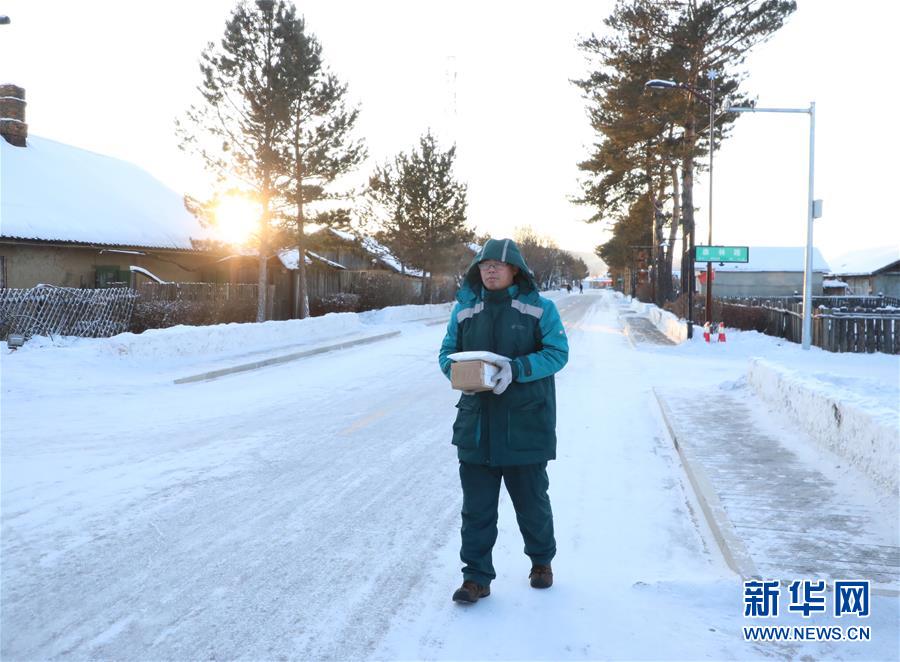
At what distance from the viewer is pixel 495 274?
411 cm

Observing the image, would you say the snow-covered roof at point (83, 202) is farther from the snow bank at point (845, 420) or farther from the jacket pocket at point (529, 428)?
the jacket pocket at point (529, 428)

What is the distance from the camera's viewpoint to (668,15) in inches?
1146

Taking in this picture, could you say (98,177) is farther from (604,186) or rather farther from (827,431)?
(827,431)

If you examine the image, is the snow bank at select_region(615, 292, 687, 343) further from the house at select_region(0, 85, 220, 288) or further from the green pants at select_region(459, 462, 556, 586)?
the green pants at select_region(459, 462, 556, 586)

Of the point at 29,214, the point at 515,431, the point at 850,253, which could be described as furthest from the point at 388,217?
the point at 850,253

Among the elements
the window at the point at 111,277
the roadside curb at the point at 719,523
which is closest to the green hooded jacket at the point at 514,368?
the roadside curb at the point at 719,523

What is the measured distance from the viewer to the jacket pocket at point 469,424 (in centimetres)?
412

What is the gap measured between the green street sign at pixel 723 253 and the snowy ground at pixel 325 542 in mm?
9782

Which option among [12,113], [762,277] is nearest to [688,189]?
[12,113]

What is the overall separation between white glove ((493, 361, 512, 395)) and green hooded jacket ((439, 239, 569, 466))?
2.4 inches

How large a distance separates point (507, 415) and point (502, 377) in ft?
0.96

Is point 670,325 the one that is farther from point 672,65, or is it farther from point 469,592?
point 469,592

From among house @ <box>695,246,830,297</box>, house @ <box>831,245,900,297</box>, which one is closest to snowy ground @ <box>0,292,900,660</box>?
house @ <box>831,245,900,297</box>

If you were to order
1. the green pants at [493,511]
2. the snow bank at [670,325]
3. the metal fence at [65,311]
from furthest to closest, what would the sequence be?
1. the snow bank at [670,325]
2. the metal fence at [65,311]
3. the green pants at [493,511]
